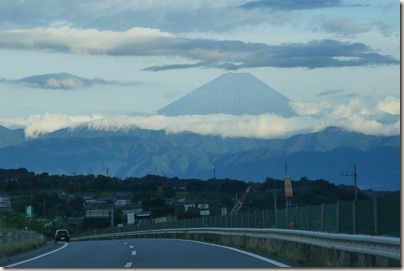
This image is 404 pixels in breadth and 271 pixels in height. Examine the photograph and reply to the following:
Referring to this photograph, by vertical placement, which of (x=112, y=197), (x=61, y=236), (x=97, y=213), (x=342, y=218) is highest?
(x=112, y=197)

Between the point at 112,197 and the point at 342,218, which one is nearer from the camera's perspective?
the point at 342,218

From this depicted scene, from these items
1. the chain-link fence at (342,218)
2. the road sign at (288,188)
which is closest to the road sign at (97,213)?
the road sign at (288,188)

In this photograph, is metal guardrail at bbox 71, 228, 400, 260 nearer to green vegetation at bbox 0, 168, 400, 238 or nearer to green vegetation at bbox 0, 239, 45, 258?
green vegetation at bbox 0, 239, 45, 258

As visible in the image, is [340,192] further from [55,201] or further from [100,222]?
[55,201]

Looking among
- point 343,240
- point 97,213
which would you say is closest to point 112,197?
point 97,213

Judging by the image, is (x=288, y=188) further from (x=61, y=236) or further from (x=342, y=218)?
(x=61, y=236)

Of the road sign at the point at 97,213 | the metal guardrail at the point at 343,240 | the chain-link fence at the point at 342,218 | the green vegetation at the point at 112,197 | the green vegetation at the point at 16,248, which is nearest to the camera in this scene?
the metal guardrail at the point at 343,240

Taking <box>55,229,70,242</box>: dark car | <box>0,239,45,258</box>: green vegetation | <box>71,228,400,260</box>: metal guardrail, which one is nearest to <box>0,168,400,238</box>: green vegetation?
<box>55,229,70,242</box>: dark car

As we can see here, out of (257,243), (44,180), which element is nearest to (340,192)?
(257,243)

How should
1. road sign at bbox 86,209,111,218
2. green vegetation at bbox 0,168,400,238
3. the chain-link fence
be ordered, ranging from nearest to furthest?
the chain-link fence → green vegetation at bbox 0,168,400,238 → road sign at bbox 86,209,111,218

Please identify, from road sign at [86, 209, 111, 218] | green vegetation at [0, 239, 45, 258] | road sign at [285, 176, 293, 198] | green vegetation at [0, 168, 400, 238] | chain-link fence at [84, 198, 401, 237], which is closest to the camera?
chain-link fence at [84, 198, 401, 237]

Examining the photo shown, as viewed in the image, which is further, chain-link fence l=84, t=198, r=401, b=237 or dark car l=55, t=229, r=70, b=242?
dark car l=55, t=229, r=70, b=242

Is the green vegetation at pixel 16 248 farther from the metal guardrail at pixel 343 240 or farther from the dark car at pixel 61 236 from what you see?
the dark car at pixel 61 236

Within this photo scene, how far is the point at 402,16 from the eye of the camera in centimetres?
1775
